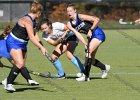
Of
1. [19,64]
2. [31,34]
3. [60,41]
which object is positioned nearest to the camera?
[31,34]

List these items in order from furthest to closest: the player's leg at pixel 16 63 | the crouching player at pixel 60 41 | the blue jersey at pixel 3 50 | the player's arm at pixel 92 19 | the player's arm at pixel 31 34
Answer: the crouching player at pixel 60 41 < the blue jersey at pixel 3 50 < the player's arm at pixel 92 19 < the player's leg at pixel 16 63 < the player's arm at pixel 31 34

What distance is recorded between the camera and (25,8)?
29.6 metres

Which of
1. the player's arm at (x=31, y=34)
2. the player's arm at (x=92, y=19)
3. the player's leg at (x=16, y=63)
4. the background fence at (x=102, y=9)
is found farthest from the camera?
the background fence at (x=102, y=9)

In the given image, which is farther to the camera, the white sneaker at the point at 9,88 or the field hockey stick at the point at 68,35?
the field hockey stick at the point at 68,35

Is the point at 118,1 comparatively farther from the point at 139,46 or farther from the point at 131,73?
the point at 131,73

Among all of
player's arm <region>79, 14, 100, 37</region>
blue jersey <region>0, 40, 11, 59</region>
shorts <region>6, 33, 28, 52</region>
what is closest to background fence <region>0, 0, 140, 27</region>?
blue jersey <region>0, 40, 11, 59</region>

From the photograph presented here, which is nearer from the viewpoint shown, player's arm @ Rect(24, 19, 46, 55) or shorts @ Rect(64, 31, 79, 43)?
player's arm @ Rect(24, 19, 46, 55)

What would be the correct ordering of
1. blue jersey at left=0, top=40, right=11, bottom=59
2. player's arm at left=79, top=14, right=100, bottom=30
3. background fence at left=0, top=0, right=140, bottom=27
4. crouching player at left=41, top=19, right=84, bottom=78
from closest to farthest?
player's arm at left=79, top=14, right=100, bottom=30
blue jersey at left=0, top=40, right=11, bottom=59
crouching player at left=41, top=19, right=84, bottom=78
background fence at left=0, top=0, right=140, bottom=27

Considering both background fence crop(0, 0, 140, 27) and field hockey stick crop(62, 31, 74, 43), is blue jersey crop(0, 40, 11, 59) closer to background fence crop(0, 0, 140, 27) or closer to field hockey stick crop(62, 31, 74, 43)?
field hockey stick crop(62, 31, 74, 43)

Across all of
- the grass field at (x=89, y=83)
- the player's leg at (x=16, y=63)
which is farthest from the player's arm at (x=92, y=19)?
the player's leg at (x=16, y=63)

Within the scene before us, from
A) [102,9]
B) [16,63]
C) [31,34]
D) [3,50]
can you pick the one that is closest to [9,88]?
[16,63]

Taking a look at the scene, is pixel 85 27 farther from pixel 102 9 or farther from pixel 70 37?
pixel 102 9

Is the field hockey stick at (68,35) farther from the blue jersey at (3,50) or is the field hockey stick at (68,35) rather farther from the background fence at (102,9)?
the background fence at (102,9)

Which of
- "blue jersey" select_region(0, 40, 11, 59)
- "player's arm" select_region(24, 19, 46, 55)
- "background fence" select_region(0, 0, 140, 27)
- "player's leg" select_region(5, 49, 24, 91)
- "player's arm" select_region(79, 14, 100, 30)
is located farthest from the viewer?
"background fence" select_region(0, 0, 140, 27)
